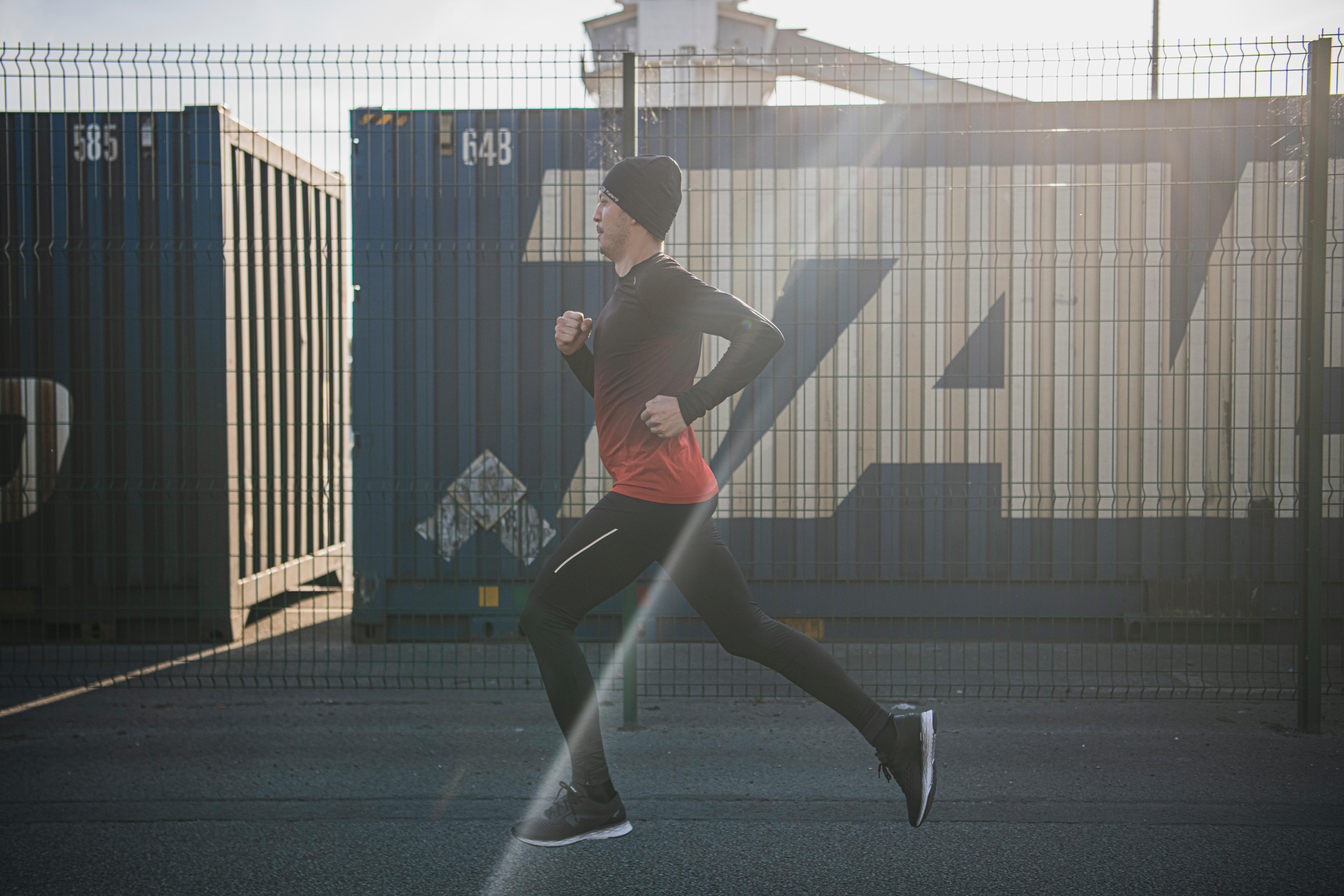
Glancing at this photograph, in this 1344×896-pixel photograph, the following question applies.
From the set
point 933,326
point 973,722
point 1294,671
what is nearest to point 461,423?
point 933,326

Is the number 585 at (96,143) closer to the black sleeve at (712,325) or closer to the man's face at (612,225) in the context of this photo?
the man's face at (612,225)

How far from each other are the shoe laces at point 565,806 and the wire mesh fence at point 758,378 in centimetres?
276

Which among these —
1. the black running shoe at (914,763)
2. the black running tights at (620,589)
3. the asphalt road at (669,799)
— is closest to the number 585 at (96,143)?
the asphalt road at (669,799)

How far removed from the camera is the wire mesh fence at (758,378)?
5.62 metres

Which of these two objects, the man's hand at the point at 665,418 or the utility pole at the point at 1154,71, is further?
the utility pole at the point at 1154,71

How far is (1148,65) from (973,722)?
3.13 m

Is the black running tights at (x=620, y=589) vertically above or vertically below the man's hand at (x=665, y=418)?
below

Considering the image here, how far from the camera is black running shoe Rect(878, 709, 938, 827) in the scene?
278 centimetres

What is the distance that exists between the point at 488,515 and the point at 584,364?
2.93m

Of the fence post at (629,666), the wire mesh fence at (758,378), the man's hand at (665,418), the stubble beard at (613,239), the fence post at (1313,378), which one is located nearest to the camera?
the man's hand at (665,418)

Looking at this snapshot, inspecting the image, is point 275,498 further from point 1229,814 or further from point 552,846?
point 1229,814

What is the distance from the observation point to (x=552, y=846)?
9.12 feet

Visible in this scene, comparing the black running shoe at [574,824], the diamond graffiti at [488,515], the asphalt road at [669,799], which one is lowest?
the asphalt road at [669,799]

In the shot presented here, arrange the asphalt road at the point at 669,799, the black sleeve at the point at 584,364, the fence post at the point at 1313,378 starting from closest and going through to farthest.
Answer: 1. the asphalt road at the point at 669,799
2. the black sleeve at the point at 584,364
3. the fence post at the point at 1313,378
